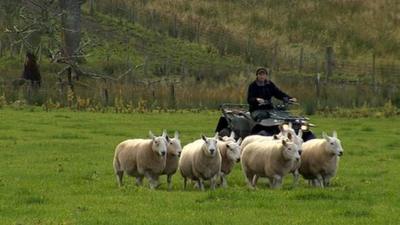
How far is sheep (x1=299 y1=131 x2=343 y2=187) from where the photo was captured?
1703 cm

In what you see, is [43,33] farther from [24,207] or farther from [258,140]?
[24,207]

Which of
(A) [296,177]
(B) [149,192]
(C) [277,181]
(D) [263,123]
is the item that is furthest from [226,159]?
(B) [149,192]

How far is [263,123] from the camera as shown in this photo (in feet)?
63.2

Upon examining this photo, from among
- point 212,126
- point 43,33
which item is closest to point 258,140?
point 212,126

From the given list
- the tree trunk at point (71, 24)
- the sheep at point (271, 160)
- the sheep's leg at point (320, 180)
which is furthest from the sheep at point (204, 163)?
the tree trunk at point (71, 24)

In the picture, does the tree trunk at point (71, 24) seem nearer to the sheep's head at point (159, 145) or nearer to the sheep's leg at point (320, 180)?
the sheep's head at point (159, 145)

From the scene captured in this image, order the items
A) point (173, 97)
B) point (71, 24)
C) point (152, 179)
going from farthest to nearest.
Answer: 1. point (71, 24)
2. point (173, 97)
3. point (152, 179)

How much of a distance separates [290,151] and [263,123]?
297 cm

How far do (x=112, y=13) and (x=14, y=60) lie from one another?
12.9 m

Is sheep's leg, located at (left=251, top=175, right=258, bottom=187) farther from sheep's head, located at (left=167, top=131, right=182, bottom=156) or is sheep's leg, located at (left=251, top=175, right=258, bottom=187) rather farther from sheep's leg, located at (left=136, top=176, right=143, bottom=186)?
sheep's leg, located at (left=136, top=176, right=143, bottom=186)

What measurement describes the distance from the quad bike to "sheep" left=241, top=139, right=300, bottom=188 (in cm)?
187

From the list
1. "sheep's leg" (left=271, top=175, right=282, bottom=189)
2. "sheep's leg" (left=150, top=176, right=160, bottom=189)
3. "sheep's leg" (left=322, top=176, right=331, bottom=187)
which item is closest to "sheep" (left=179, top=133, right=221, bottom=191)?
"sheep's leg" (left=150, top=176, right=160, bottom=189)

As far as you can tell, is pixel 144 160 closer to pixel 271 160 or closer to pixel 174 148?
pixel 174 148

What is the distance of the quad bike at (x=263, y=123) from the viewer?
19.0 m
